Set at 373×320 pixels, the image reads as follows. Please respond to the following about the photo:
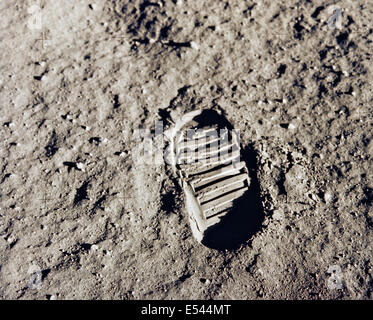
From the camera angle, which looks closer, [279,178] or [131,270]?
[131,270]

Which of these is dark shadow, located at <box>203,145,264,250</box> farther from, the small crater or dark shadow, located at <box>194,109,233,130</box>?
the small crater

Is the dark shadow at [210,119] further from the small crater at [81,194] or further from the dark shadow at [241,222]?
the small crater at [81,194]

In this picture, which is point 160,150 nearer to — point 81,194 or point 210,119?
point 210,119

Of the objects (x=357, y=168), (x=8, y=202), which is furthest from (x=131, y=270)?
(x=357, y=168)

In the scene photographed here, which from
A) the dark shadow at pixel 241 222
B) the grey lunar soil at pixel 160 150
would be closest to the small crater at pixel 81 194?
the grey lunar soil at pixel 160 150

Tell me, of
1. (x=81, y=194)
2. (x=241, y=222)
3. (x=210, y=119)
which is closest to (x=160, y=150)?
(x=210, y=119)
